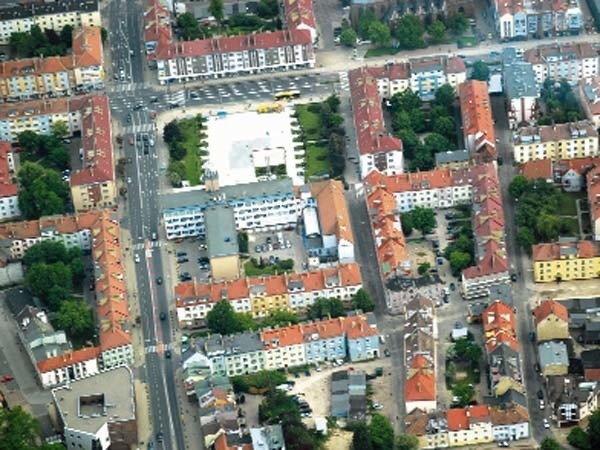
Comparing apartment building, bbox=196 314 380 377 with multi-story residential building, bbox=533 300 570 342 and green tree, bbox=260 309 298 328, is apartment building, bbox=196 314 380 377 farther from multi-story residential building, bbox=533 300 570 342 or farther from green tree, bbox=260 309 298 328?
multi-story residential building, bbox=533 300 570 342

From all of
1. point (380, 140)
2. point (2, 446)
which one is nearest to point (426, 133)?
point (380, 140)

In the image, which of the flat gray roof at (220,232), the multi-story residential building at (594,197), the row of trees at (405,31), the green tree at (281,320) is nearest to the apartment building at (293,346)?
the green tree at (281,320)

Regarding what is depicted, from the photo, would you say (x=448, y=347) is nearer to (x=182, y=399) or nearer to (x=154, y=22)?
(x=182, y=399)

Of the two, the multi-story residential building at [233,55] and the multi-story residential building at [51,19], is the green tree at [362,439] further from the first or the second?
the multi-story residential building at [51,19]

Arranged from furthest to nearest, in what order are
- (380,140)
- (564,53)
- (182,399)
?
1. (564,53)
2. (380,140)
3. (182,399)

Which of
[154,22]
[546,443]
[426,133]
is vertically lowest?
[546,443]
